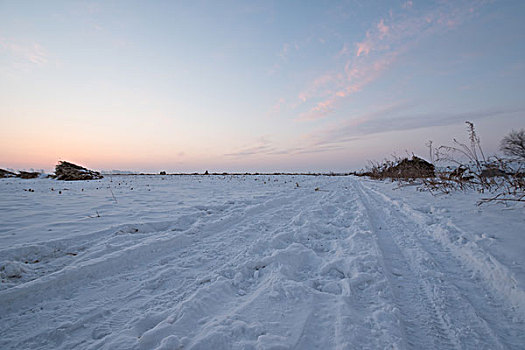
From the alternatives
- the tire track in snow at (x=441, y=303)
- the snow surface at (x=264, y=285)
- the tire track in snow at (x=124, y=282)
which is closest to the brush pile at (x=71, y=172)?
the snow surface at (x=264, y=285)

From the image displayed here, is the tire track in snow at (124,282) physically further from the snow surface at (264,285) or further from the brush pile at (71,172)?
the brush pile at (71,172)

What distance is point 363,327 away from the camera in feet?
4.67

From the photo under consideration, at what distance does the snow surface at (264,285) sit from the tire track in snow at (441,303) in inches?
0.4

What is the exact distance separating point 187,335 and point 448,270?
2.56 m

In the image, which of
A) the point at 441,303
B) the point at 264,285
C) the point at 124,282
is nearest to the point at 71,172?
the point at 124,282

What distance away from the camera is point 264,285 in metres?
1.97

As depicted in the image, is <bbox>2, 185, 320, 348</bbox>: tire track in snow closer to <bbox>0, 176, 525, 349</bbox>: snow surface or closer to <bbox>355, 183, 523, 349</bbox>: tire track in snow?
<bbox>0, 176, 525, 349</bbox>: snow surface

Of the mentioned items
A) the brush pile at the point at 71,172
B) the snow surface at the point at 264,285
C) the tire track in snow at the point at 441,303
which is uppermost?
the brush pile at the point at 71,172

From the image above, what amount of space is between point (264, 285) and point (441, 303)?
4.72ft

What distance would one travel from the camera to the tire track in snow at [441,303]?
53.5 inches

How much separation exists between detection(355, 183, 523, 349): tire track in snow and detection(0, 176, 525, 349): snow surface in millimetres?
10

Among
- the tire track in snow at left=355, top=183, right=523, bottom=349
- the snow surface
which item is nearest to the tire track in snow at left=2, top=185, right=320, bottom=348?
the snow surface

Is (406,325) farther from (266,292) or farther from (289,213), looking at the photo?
(289,213)

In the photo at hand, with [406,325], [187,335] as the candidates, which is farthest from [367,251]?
[187,335]
